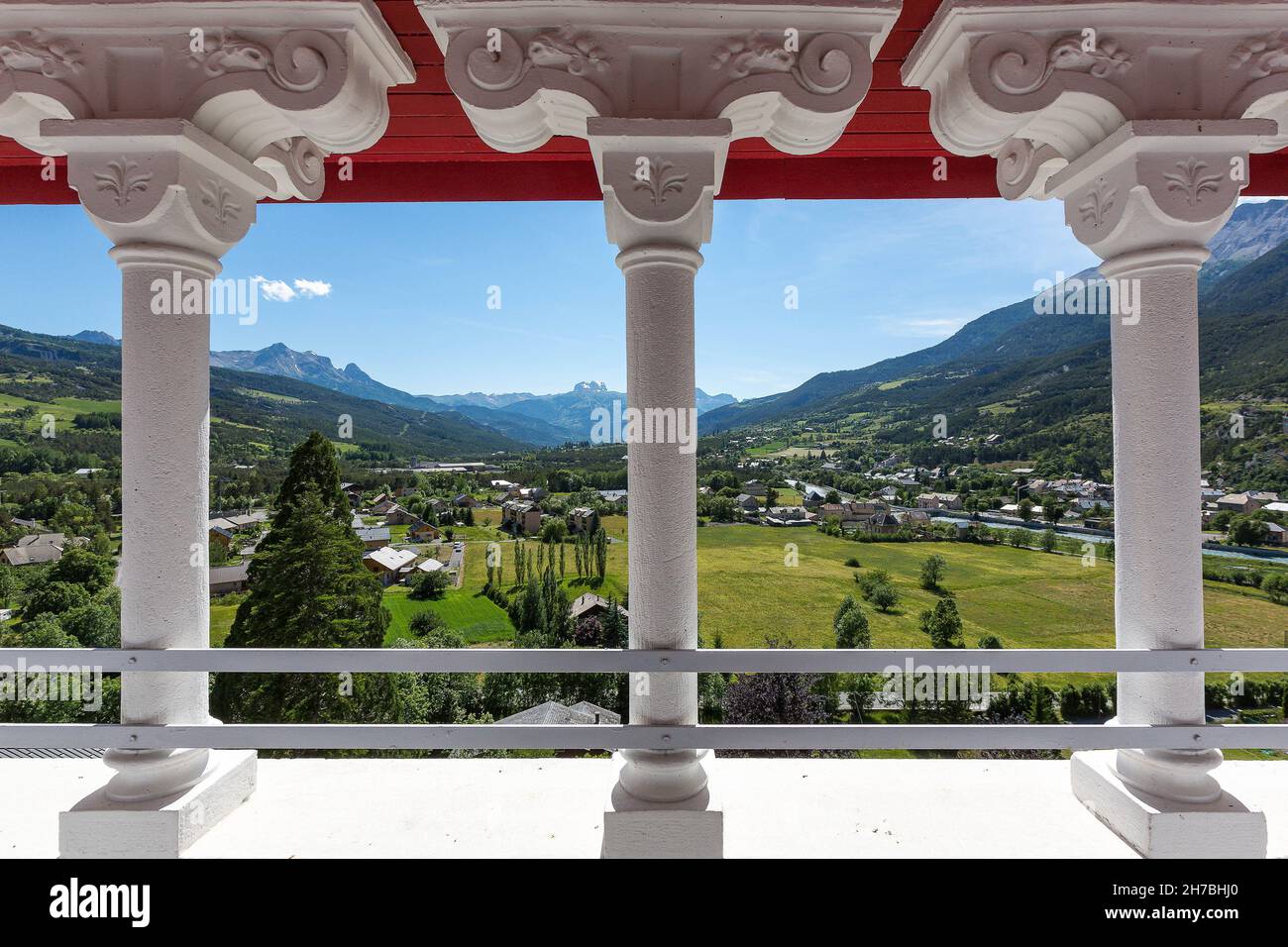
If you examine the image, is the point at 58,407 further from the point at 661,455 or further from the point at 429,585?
the point at 661,455

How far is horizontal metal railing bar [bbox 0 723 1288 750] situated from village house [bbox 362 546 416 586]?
27.8ft

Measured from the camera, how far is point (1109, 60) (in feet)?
8.17

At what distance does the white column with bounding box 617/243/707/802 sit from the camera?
2.58 m

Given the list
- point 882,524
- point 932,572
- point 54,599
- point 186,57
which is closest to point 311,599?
point 54,599

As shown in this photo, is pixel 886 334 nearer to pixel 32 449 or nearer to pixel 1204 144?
pixel 1204 144

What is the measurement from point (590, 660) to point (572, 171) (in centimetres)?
362

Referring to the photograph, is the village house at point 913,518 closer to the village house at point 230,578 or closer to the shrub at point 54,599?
the village house at point 230,578

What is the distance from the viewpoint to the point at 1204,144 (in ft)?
8.27

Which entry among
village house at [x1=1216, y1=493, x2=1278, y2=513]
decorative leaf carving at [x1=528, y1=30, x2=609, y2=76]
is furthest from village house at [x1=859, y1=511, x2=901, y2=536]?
decorative leaf carving at [x1=528, y1=30, x2=609, y2=76]

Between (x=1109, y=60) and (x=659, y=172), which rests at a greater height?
(x=1109, y=60)

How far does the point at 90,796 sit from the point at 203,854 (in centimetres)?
61

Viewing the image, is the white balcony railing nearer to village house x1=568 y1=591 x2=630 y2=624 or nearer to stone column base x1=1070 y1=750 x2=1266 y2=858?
stone column base x1=1070 y1=750 x2=1266 y2=858

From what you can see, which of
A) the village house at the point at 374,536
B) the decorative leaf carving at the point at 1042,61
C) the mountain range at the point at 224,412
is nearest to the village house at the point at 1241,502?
the decorative leaf carving at the point at 1042,61
